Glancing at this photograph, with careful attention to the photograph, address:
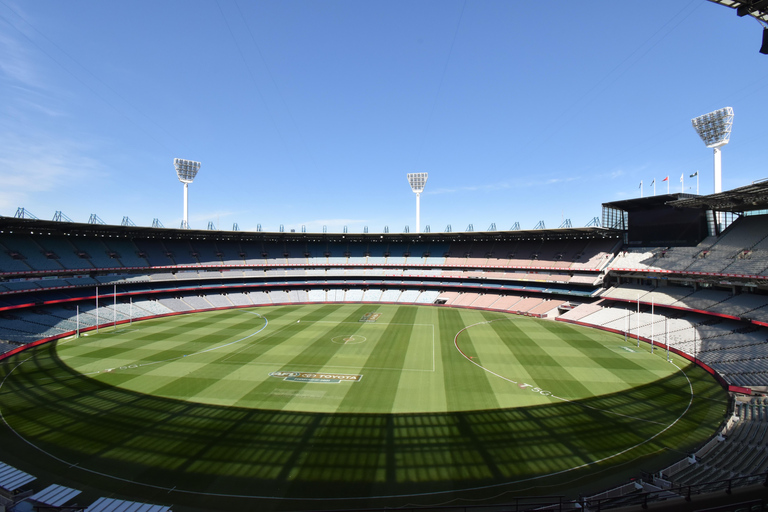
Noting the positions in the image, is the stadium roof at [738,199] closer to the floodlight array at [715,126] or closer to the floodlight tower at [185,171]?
the floodlight array at [715,126]

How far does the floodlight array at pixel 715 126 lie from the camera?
1672 inches

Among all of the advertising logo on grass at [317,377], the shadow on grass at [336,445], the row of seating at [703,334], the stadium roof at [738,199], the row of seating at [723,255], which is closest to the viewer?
the shadow on grass at [336,445]

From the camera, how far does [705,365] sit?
28047 mm

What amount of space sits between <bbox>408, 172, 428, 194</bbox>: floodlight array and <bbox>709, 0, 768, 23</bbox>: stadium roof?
211 feet

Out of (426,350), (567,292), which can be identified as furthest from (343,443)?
(567,292)

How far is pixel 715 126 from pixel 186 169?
8664cm

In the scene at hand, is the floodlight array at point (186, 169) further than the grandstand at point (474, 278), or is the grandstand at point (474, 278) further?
the floodlight array at point (186, 169)

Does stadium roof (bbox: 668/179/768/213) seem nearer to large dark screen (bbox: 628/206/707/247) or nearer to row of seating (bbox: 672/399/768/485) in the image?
large dark screen (bbox: 628/206/707/247)

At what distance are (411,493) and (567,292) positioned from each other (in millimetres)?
46245

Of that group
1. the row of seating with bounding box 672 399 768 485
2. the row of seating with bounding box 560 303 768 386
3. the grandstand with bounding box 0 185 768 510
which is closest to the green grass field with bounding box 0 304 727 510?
the row of seating with bounding box 672 399 768 485

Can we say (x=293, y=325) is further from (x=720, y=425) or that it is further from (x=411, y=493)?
(x=720, y=425)

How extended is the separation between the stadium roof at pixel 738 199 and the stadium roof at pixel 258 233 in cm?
1207

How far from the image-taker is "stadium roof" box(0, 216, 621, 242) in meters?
42.5

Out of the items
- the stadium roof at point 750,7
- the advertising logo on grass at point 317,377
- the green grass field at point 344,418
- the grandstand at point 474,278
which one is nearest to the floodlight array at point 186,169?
the grandstand at point 474,278
